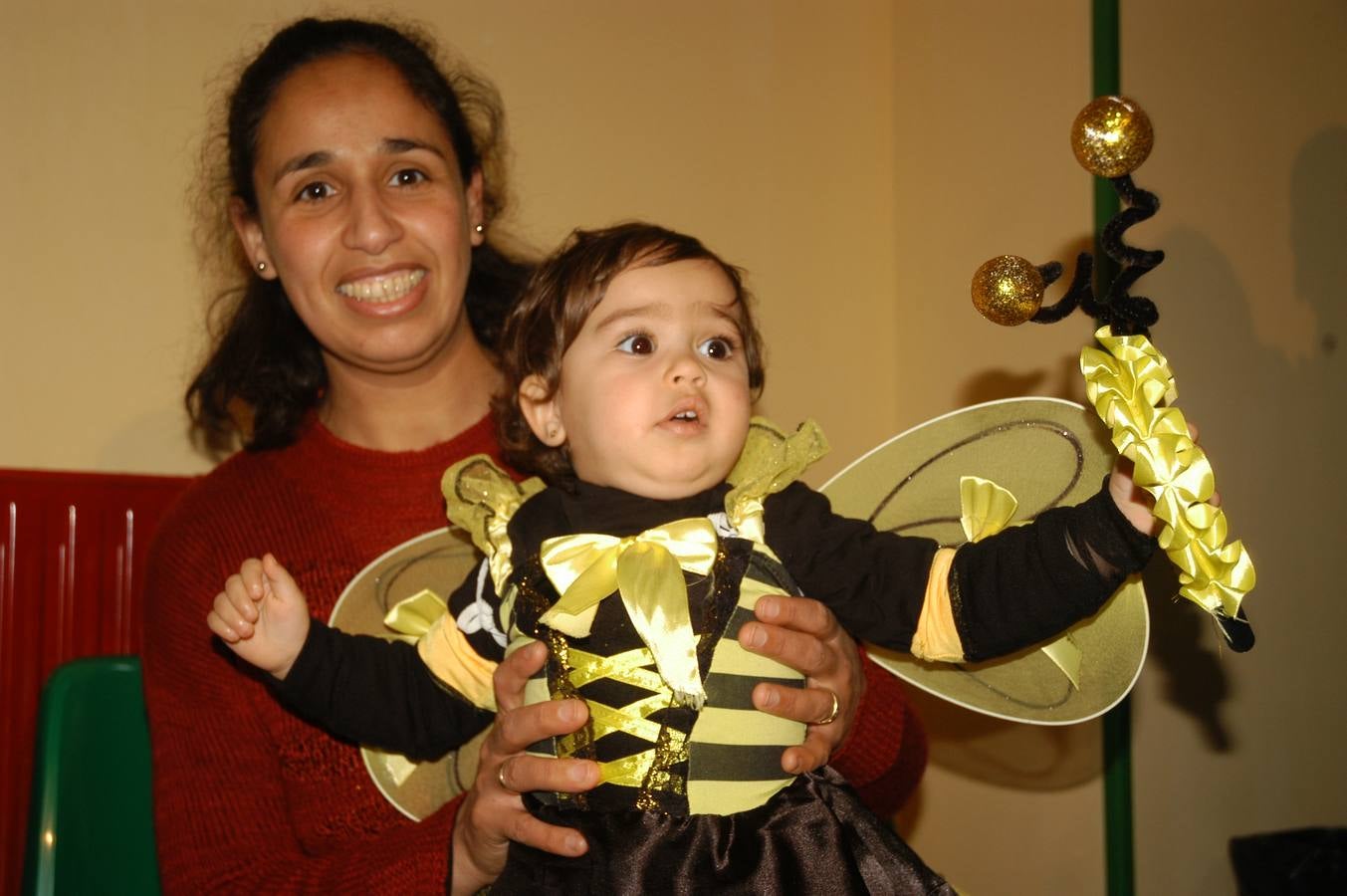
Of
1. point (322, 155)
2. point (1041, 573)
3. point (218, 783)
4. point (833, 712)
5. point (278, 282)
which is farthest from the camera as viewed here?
point (278, 282)

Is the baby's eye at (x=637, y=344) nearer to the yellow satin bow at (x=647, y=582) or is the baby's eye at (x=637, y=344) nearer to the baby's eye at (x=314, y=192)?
the yellow satin bow at (x=647, y=582)

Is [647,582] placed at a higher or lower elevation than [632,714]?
higher

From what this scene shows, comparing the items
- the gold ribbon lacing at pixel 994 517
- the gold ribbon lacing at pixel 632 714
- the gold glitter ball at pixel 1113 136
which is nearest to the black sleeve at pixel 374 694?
the gold ribbon lacing at pixel 632 714

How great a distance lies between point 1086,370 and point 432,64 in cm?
116

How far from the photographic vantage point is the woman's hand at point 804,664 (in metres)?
1.23

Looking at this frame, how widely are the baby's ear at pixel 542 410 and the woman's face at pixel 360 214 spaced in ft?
1.16

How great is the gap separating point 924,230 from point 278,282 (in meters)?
1.32

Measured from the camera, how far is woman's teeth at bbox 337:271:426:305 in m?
1.70

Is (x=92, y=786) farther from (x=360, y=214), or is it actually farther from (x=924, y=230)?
(x=924, y=230)

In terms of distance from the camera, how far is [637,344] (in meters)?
1.31

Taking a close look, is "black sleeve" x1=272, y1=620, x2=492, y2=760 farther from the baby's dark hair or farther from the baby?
the baby's dark hair

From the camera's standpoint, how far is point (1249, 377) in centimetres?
162

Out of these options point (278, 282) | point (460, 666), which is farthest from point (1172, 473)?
point (278, 282)

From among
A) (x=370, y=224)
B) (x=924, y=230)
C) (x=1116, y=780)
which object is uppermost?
(x=924, y=230)
